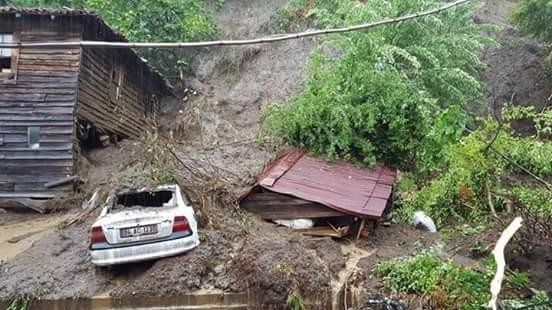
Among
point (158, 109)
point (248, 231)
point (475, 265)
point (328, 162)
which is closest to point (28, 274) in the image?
point (248, 231)

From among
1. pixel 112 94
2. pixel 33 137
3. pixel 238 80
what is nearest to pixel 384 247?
pixel 33 137

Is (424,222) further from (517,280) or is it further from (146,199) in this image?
(146,199)

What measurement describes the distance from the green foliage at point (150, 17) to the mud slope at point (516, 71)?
513 inches

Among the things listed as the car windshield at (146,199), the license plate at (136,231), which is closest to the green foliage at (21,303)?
the license plate at (136,231)

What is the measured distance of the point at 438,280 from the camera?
771 cm

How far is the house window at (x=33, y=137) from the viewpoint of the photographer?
14.9 metres

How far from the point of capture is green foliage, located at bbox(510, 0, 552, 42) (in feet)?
59.2

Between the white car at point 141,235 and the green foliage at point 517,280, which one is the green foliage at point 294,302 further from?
the green foliage at point 517,280

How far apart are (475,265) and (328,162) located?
170 inches

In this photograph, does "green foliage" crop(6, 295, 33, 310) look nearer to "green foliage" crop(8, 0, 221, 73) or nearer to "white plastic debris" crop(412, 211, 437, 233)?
"white plastic debris" crop(412, 211, 437, 233)

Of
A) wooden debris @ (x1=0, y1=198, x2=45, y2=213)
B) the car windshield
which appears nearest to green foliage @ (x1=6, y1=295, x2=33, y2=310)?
the car windshield

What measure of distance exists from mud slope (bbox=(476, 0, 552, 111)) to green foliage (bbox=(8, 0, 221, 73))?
513 inches

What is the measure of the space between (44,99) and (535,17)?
16237 millimetres

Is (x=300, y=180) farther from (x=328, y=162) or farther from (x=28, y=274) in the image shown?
(x=28, y=274)
